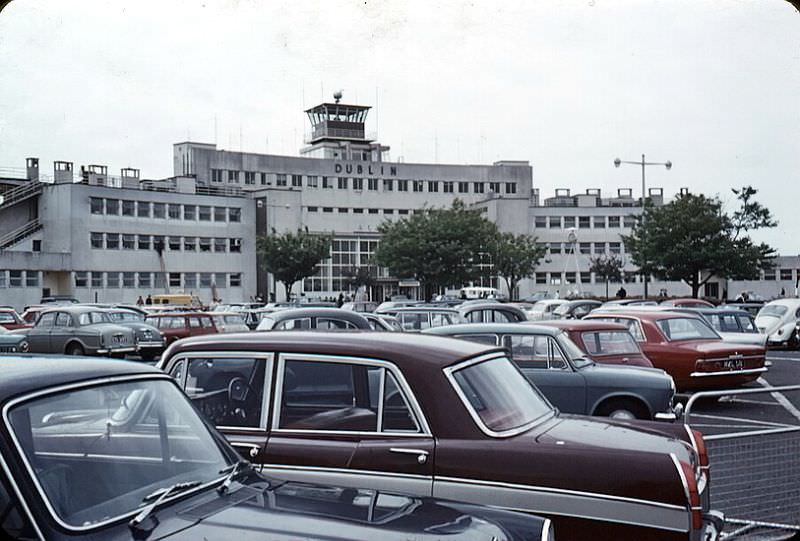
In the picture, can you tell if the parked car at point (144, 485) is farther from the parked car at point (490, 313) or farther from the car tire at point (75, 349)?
the car tire at point (75, 349)

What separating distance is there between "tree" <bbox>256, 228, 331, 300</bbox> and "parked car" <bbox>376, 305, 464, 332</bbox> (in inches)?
1727

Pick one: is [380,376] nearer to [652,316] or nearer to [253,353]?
[253,353]

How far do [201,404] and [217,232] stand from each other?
68.0 m

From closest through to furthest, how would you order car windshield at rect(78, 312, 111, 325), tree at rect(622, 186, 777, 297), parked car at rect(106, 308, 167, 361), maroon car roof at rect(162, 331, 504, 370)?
1. maroon car roof at rect(162, 331, 504, 370)
2. parked car at rect(106, 308, 167, 361)
3. car windshield at rect(78, 312, 111, 325)
4. tree at rect(622, 186, 777, 297)

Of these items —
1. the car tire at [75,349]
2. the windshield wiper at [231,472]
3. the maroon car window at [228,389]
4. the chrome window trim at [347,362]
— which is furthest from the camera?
the car tire at [75,349]

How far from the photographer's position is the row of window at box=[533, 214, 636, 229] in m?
88.2

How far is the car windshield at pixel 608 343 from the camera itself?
12727 mm

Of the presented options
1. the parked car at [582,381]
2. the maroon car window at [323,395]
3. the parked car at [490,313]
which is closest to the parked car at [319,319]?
the parked car at [490,313]

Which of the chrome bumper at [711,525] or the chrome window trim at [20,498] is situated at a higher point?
the chrome window trim at [20,498]

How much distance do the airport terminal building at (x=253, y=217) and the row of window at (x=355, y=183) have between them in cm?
11

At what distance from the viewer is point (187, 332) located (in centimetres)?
2675

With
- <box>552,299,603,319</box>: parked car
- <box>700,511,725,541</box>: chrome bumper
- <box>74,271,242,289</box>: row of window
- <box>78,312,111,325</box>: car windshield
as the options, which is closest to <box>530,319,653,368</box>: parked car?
<box>700,511,725,541</box>: chrome bumper

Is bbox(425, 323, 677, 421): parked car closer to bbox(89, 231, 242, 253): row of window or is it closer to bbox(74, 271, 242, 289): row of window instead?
bbox(74, 271, 242, 289): row of window

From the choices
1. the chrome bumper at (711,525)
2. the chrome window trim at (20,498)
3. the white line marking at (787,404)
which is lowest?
the white line marking at (787,404)
